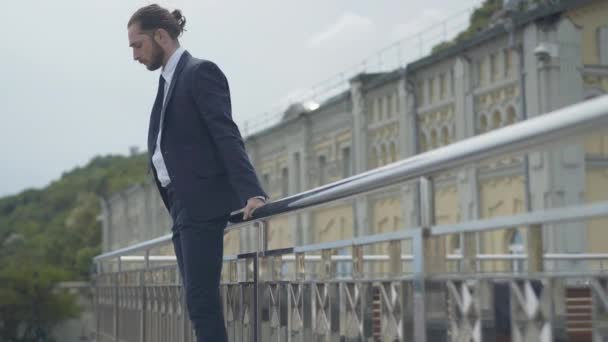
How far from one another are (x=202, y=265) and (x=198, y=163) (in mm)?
419

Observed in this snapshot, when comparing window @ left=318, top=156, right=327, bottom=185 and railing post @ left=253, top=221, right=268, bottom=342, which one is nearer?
railing post @ left=253, top=221, right=268, bottom=342

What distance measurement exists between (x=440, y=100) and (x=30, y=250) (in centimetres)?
13041

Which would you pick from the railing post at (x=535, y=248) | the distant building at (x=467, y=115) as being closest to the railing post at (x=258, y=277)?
the railing post at (x=535, y=248)

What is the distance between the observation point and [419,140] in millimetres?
40906

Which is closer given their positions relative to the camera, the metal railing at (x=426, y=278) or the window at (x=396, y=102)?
the metal railing at (x=426, y=278)

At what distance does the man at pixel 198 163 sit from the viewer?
4.82m

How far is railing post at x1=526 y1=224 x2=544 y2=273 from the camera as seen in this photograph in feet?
8.57

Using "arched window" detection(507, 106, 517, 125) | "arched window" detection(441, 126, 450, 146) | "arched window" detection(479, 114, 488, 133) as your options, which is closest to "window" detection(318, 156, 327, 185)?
"arched window" detection(441, 126, 450, 146)

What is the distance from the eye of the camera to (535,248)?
2.65 m

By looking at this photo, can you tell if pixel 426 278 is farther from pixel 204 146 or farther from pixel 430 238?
pixel 204 146

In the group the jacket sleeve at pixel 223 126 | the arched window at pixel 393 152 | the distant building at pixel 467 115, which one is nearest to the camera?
the jacket sleeve at pixel 223 126

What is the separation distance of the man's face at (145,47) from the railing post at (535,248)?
9.03 ft

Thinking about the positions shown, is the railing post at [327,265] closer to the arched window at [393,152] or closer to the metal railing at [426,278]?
the metal railing at [426,278]

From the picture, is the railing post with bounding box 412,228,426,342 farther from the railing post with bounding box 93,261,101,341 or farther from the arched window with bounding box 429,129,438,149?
the arched window with bounding box 429,129,438,149
